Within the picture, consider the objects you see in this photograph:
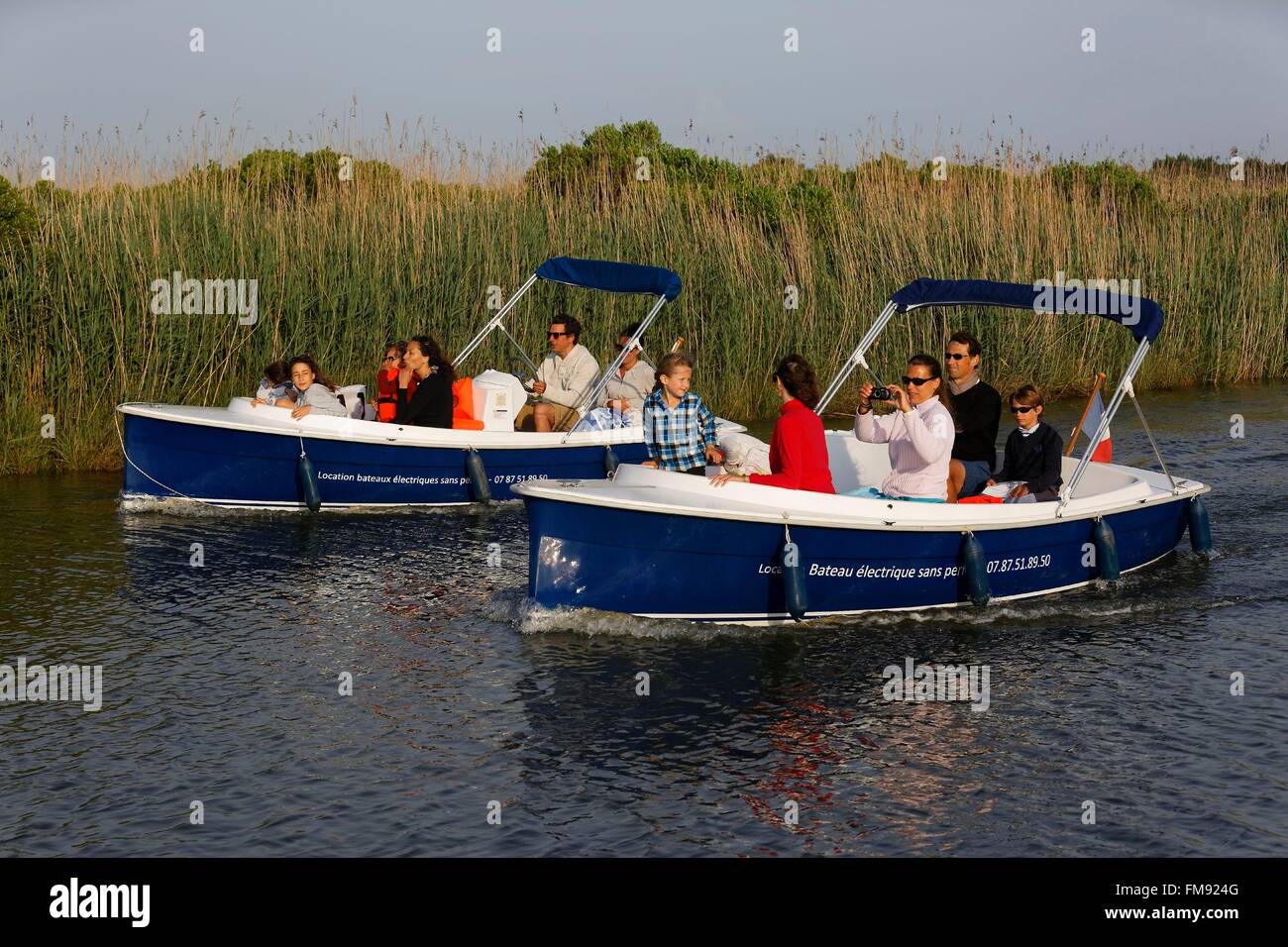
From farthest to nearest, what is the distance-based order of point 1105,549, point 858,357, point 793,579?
point 858,357 < point 1105,549 < point 793,579

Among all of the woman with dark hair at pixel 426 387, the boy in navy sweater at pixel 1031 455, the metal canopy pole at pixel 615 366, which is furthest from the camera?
the woman with dark hair at pixel 426 387

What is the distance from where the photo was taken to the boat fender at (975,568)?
9820 mm

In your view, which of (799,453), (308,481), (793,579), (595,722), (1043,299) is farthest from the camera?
(308,481)

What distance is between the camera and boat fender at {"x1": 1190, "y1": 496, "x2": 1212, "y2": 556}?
11.6 metres

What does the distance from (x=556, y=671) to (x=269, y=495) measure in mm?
5733

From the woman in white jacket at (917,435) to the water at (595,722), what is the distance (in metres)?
0.89

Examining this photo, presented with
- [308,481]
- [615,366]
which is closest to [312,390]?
[308,481]

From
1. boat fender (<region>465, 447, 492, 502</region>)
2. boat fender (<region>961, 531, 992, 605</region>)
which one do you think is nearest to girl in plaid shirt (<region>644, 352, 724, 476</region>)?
boat fender (<region>961, 531, 992, 605</region>)

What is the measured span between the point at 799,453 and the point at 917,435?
2.80ft

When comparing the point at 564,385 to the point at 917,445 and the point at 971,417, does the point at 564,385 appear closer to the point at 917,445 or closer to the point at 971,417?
the point at 971,417

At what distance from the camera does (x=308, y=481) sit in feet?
44.1

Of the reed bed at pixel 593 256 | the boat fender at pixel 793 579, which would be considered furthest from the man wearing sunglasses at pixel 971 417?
the reed bed at pixel 593 256

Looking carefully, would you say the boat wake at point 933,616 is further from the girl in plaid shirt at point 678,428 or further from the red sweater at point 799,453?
the girl in plaid shirt at point 678,428

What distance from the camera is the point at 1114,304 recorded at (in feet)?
36.0
